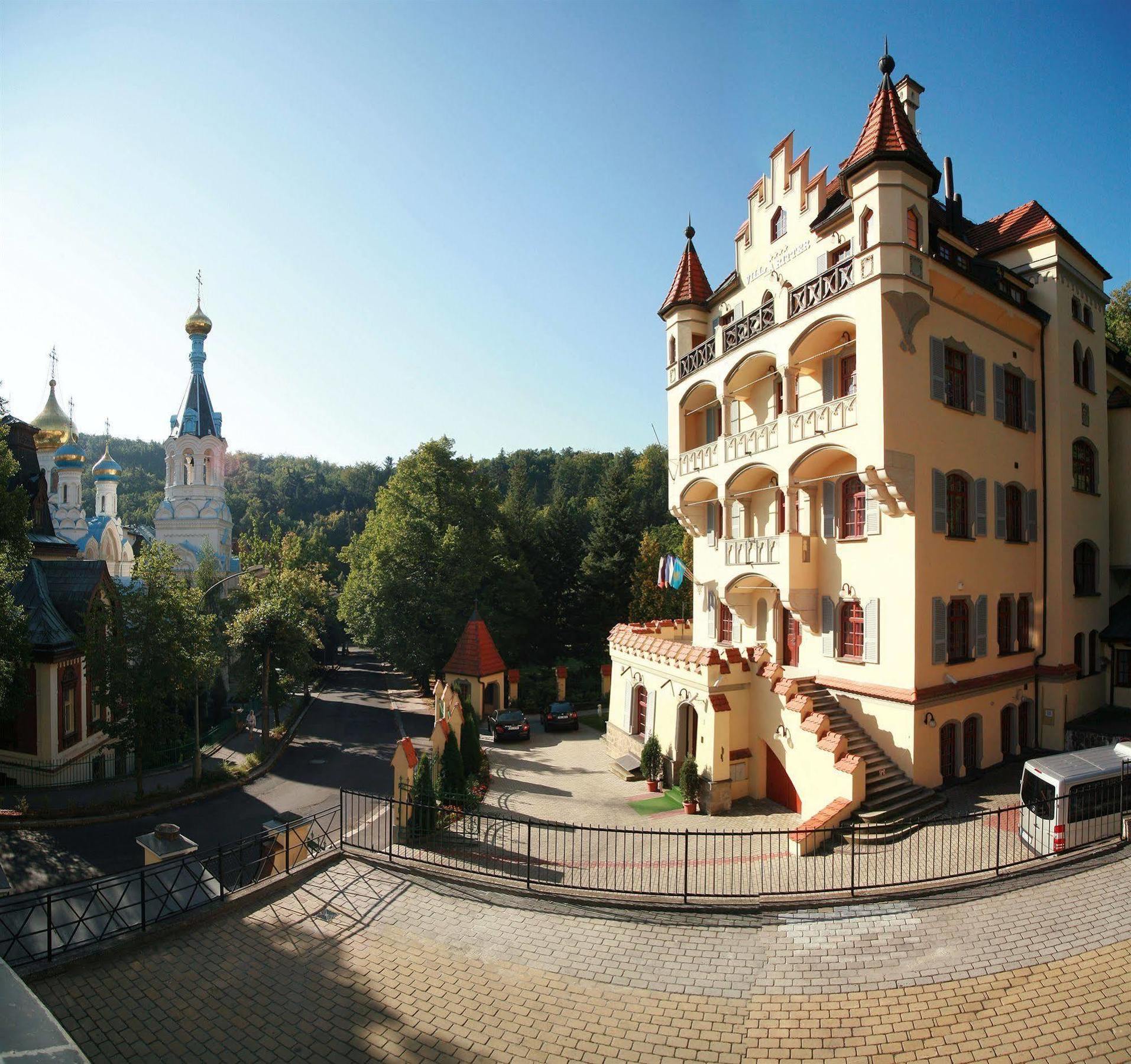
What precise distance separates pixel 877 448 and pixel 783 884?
9.40 m

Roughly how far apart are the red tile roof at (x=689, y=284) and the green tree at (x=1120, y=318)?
17469mm

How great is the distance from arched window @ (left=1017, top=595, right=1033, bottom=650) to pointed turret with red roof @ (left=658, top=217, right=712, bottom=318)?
13.5 meters

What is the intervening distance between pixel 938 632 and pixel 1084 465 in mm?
10110

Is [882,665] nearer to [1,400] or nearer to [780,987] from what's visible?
[780,987]

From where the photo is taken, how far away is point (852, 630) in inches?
663

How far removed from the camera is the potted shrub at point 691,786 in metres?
17.2

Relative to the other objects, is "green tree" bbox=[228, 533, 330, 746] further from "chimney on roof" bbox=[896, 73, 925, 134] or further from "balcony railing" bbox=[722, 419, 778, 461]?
"chimney on roof" bbox=[896, 73, 925, 134]

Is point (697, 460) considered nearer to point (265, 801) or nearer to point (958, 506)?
point (958, 506)

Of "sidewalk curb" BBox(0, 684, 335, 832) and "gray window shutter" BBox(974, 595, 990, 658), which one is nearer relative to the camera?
"gray window shutter" BBox(974, 595, 990, 658)

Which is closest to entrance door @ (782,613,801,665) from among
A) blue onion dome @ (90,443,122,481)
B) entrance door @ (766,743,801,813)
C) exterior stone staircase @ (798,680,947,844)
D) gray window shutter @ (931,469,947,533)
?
exterior stone staircase @ (798,680,947,844)

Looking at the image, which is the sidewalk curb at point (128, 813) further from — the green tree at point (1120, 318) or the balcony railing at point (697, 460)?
the green tree at point (1120, 318)

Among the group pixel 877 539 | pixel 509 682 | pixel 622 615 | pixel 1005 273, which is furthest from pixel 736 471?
pixel 622 615

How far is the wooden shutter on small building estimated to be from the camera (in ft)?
55.7

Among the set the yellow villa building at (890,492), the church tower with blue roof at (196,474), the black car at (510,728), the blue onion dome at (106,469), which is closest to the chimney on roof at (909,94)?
the yellow villa building at (890,492)
